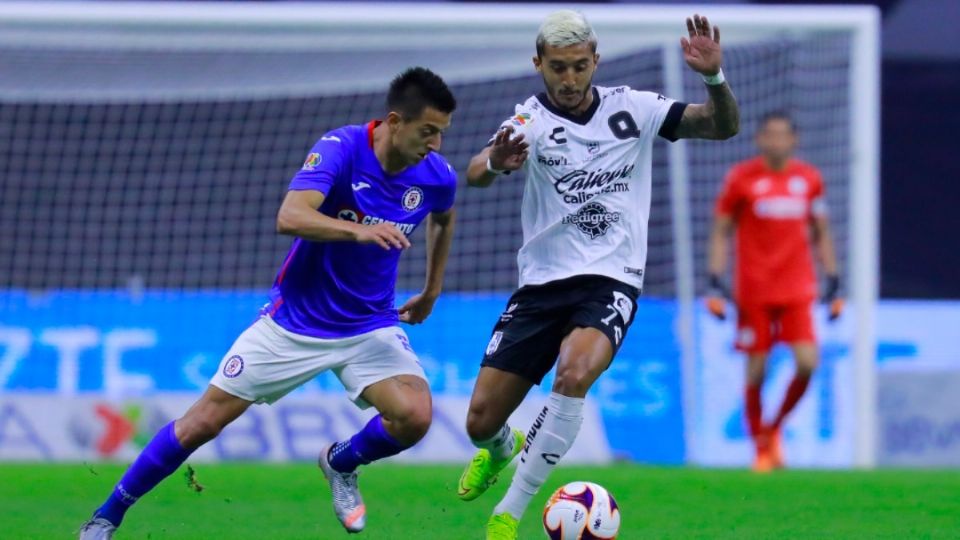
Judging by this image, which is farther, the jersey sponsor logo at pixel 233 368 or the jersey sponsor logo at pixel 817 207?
the jersey sponsor logo at pixel 817 207

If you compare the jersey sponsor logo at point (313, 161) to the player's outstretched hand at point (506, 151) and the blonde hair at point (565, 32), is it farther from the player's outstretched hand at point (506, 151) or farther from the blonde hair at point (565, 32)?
the blonde hair at point (565, 32)

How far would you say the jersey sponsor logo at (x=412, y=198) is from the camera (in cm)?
668

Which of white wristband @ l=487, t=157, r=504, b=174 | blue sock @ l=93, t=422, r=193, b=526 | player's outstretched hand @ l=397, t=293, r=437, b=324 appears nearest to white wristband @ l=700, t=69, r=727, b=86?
white wristband @ l=487, t=157, r=504, b=174

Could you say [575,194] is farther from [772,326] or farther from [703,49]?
[772,326]

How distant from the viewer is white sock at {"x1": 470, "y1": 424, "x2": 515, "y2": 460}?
7035 millimetres

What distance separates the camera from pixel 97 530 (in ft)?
20.4

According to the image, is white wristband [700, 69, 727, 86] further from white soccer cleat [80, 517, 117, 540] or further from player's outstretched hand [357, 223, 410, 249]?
white soccer cleat [80, 517, 117, 540]

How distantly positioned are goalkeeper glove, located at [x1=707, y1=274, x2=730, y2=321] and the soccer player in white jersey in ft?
13.8

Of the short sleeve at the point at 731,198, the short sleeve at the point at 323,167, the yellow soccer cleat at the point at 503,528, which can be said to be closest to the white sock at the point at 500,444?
the yellow soccer cleat at the point at 503,528

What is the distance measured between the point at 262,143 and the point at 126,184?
1468 mm

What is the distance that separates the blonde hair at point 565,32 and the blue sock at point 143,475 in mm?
2145

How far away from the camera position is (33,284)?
48.7 feet

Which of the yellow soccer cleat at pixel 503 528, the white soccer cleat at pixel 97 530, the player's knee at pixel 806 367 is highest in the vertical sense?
the yellow soccer cleat at pixel 503 528

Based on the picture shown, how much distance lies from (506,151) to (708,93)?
0.89m
